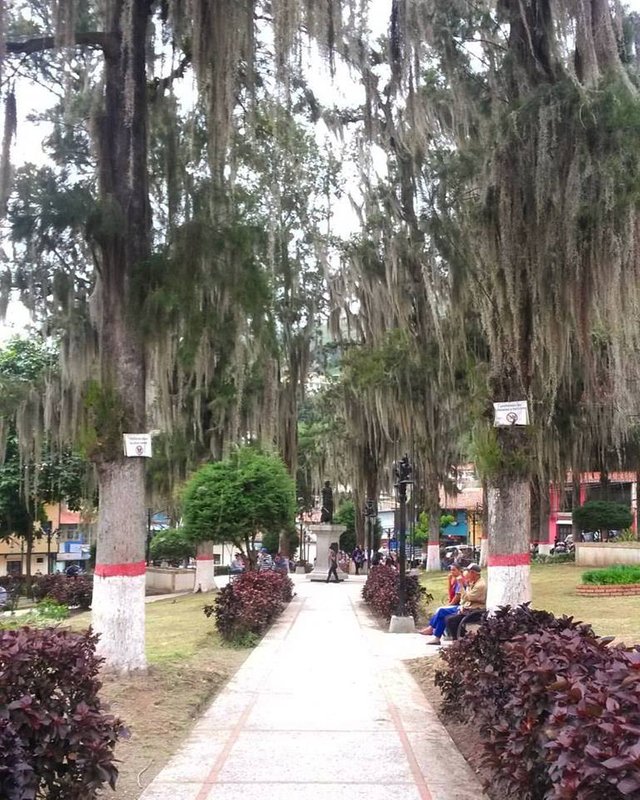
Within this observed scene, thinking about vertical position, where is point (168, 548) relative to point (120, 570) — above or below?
below

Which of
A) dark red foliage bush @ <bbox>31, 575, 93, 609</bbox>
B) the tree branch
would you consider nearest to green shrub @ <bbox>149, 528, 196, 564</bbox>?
dark red foliage bush @ <bbox>31, 575, 93, 609</bbox>

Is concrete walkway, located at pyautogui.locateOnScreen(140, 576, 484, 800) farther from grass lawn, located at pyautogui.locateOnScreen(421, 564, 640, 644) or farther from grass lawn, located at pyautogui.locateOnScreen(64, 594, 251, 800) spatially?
grass lawn, located at pyautogui.locateOnScreen(421, 564, 640, 644)

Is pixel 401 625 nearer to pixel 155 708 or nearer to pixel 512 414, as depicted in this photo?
pixel 512 414

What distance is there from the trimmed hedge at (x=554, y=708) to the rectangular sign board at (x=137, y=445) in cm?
371

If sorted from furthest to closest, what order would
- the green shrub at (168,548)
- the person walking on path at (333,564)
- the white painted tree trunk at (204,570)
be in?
the green shrub at (168,548), the person walking on path at (333,564), the white painted tree trunk at (204,570)

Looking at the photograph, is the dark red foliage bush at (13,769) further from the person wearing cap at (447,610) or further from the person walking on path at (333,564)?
the person walking on path at (333,564)

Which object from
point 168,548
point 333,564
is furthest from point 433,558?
point 168,548

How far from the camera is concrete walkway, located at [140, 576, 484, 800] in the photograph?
4.81 m

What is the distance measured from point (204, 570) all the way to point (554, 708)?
20.4m

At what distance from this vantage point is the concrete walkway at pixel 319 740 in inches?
189

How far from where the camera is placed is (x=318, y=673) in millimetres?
9055

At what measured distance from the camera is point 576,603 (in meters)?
15.3

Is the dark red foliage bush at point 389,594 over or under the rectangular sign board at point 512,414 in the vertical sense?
under

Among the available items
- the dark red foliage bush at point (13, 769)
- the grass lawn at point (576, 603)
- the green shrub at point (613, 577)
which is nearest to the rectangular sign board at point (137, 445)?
the dark red foliage bush at point (13, 769)
